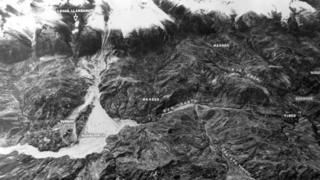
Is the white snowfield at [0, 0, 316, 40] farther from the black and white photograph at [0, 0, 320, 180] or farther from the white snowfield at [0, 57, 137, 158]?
the white snowfield at [0, 57, 137, 158]

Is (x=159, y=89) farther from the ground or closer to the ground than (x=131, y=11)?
closer to the ground

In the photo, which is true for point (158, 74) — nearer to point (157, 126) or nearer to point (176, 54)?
point (176, 54)

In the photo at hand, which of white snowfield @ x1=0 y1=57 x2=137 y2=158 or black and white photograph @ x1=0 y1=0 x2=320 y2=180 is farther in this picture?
white snowfield @ x1=0 y1=57 x2=137 y2=158

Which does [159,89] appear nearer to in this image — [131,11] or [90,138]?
[90,138]

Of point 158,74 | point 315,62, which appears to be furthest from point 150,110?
point 315,62

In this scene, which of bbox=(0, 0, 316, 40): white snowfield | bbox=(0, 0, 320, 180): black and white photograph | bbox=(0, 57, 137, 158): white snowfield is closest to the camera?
bbox=(0, 0, 320, 180): black and white photograph

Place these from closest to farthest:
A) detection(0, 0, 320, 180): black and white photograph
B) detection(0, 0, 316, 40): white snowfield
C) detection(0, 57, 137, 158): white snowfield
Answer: detection(0, 0, 320, 180): black and white photograph → detection(0, 57, 137, 158): white snowfield → detection(0, 0, 316, 40): white snowfield

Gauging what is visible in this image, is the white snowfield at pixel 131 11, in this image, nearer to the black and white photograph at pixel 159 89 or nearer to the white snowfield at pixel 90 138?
the black and white photograph at pixel 159 89

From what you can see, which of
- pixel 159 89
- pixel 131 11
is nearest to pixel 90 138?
pixel 159 89

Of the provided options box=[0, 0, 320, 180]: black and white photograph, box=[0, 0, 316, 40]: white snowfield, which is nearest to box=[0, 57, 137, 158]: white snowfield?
box=[0, 0, 320, 180]: black and white photograph

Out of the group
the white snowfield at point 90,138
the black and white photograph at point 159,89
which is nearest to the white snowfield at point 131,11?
the black and white photograph at point 159,89

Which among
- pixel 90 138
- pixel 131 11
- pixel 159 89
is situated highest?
pixel 131 11
